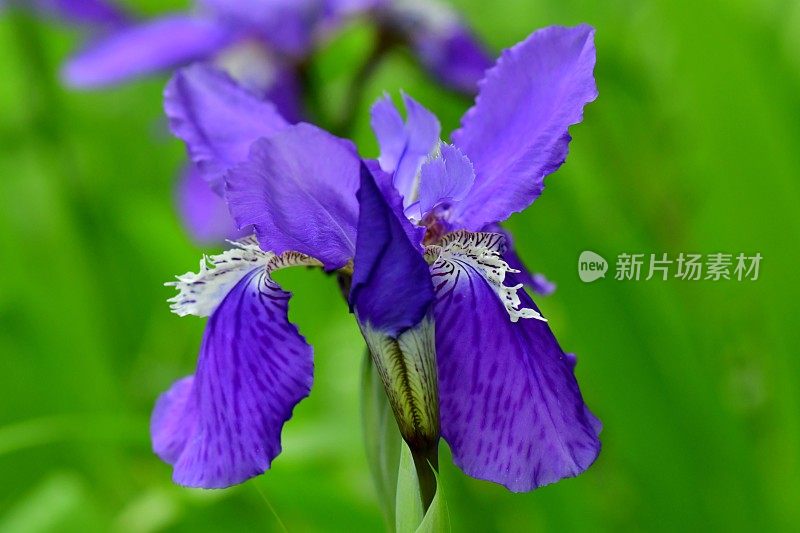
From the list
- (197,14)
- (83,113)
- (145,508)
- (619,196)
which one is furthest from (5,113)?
(619,196)

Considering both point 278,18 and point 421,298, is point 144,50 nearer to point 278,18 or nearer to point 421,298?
point 278,18

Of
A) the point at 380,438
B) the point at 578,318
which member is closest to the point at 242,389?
the point at 380,438

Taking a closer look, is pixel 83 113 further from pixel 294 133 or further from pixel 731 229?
pixel 294 133

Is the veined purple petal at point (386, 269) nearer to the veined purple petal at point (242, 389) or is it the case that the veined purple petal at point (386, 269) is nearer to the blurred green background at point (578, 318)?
the veined purple petal at point (242, 389)

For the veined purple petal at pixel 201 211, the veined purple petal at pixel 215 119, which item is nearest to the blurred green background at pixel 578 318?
the veined purple petal at pixel 201 211

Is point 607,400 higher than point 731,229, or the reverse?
point 731,229

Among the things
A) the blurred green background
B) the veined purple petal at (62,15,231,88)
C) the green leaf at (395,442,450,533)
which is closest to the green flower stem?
the green leaf at (395,442,450,533)
